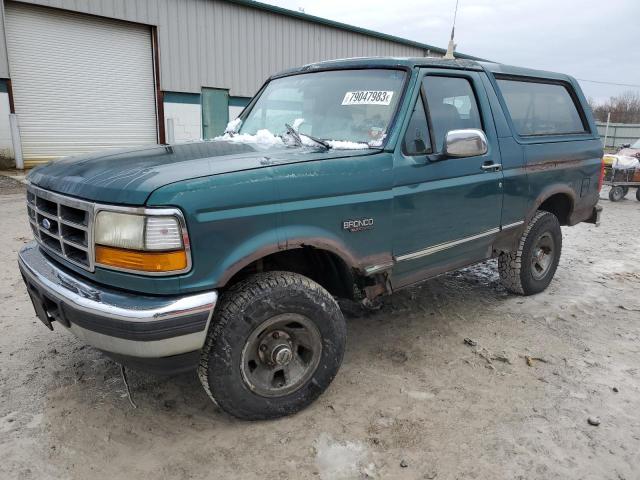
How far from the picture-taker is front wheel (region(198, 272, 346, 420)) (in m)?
2.39

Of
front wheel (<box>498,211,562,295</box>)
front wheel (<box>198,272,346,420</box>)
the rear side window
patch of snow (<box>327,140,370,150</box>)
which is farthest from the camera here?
front wheel (<box>498,211,562,295</box>)

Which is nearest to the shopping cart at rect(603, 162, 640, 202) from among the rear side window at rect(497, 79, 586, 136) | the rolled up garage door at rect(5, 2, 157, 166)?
the rear side window at rect(497, 79, 586, 136)

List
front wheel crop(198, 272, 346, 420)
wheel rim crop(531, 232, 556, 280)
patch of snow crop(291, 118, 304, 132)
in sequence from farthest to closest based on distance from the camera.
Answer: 1. wheel rim crop(531, 232, 556, 280)
2. patch of snow crop(291, 118, 304, 132)
3. front wheel crop(198, 272, 346, 420)

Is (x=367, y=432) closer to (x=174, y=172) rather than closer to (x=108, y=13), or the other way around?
(x=174, y=172)

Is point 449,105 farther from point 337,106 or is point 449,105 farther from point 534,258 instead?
point 534,258

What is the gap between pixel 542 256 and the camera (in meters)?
4.70

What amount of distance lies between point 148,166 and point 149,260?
55 centimetres

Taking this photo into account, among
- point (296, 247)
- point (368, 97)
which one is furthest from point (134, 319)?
point (368, 97)

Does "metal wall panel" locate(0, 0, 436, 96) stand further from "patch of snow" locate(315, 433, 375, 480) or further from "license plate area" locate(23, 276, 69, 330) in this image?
"patch of snow" locate(315, 433, 375, 480)

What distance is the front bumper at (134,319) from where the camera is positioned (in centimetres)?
212

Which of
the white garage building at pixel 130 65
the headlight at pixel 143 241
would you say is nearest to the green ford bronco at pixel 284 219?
the headlight at pixel 143 241

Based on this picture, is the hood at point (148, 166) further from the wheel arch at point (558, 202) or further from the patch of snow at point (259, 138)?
the wheel arch at point (558, 202)

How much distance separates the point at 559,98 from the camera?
468cm

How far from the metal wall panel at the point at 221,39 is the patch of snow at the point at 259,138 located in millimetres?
10845
